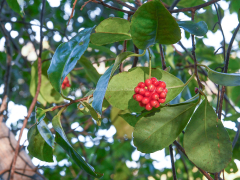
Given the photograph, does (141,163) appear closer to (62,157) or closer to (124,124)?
(62,157)

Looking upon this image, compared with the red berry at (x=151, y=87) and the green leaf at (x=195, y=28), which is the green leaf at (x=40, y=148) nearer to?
the red berry at (x=151, y=87)

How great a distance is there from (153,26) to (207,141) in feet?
1.23

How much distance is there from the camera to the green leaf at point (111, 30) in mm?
616

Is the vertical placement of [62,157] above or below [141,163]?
above

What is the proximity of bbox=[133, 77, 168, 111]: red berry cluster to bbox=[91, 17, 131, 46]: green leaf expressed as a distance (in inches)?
6.2

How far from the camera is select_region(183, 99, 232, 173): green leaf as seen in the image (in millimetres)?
597

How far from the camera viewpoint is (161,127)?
0.65m

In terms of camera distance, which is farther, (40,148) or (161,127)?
(40,148)

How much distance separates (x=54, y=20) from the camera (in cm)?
243

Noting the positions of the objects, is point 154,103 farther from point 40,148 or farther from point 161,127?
point 40,148

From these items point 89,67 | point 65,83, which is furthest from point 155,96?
point 65,83

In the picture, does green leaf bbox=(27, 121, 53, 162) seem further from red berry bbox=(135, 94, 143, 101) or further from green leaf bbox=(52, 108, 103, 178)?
red berry bbox=(135, 94, 143, 101)

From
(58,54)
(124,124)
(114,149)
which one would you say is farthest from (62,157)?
(58,54)

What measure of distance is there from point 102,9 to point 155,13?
78.4 inches
